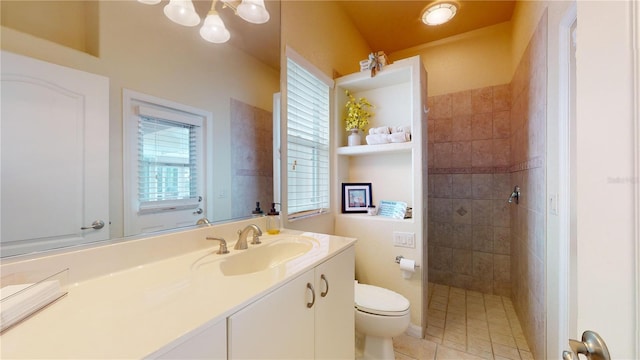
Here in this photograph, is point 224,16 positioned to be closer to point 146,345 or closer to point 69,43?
point 69,43

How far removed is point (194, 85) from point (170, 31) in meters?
0.23

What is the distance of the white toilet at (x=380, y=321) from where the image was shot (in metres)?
1.48

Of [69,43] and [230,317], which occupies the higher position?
[69,43]

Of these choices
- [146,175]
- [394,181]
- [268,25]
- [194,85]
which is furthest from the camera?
[394,181]

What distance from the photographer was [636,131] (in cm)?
31

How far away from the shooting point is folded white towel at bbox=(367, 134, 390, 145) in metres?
2.05

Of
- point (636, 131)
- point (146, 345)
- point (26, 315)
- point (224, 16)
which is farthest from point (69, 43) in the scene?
point (636, 131)

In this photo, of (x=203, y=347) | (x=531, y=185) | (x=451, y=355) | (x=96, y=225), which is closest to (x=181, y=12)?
(x=96, y=225)

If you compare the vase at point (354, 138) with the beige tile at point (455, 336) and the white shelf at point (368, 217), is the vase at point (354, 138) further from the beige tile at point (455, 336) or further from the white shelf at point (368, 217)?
the beige tile at point (455, 336)

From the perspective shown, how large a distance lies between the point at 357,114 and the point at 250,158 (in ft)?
3.94

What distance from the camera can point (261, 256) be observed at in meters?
1.24

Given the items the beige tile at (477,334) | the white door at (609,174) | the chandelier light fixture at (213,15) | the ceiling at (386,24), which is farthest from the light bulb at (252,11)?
the beige tile at (477,334)

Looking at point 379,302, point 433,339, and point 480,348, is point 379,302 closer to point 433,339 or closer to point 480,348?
point 433,339

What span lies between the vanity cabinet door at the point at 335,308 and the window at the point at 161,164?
0.68 meters
